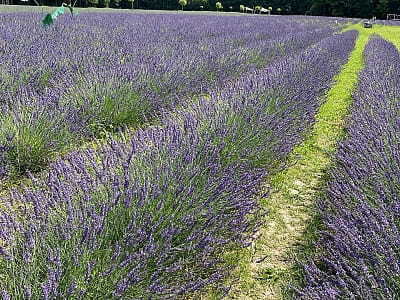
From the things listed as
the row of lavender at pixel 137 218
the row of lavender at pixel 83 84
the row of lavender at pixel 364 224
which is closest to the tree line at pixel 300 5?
the row of lavender at pixel 83 84

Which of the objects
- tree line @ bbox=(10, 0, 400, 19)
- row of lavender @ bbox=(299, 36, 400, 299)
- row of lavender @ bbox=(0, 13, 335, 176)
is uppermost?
tree line @ bbox=(10, 0, 400, 19)

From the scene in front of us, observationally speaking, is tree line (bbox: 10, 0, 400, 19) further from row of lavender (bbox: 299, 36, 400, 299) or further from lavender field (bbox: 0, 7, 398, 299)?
row of lavender (bbox: 299, 36, 400, 299)

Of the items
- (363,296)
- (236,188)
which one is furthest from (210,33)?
(363,296)

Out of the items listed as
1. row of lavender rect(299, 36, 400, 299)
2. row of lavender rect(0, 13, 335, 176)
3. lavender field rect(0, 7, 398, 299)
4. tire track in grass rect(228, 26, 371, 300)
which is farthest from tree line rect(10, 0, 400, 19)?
row of lavender rect(299, 36, 400, 299)

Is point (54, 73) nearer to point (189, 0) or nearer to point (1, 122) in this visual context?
point (1, 122)

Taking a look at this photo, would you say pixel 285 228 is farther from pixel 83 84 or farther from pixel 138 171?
pixel 83 84

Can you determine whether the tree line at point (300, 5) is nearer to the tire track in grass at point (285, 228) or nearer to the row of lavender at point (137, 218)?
the tire track in grass at point (285, 228)

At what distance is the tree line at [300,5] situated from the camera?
1785 inches

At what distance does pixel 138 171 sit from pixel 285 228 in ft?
3.56

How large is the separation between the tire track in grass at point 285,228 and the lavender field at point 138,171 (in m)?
0.09

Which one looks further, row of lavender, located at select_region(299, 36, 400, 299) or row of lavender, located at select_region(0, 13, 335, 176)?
row of lavender, located at select_region(0, 13, 335, 176)

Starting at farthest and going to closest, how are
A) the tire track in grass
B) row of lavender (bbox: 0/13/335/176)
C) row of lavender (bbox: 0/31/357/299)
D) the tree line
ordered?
the tree line → row of lavender (bbox: 0/13/335/176) → the tire track in grass → row of lavender (bbox: 0/31/357/299)

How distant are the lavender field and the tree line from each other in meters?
36.6

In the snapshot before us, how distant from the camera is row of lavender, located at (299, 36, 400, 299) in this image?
1.46 meters
